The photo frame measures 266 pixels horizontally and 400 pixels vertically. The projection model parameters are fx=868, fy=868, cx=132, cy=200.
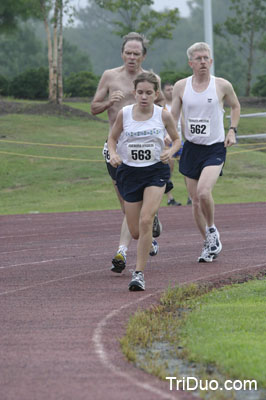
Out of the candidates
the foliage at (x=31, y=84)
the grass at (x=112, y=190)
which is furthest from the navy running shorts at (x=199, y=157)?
the foliage at (x=31, y=84)

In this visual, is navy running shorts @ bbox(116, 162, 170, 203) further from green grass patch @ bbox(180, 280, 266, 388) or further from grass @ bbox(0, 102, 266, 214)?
grass @ bbox(0, 102, 266, 214)

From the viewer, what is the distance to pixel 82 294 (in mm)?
8266

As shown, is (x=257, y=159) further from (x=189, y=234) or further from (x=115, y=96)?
(x=115, y=96)

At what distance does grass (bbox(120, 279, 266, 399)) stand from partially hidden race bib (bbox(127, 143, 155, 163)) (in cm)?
133

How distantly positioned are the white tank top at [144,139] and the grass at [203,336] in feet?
4.37

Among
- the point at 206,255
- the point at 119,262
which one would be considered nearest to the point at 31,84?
the point at 206,255

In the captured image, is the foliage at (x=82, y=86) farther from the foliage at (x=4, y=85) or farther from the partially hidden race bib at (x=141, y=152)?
the partially hidden race bib at (x=141, y=152)

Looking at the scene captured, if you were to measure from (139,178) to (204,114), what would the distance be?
1.83m

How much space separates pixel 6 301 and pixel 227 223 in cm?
793

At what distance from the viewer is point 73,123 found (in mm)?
33375

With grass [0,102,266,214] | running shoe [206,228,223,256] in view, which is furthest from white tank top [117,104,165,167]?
grass [0,102,266,214]

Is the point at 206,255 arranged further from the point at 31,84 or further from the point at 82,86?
the point at 82,86

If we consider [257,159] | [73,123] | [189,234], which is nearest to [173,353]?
[189,234]

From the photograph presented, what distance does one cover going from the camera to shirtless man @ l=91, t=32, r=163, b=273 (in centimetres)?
939
